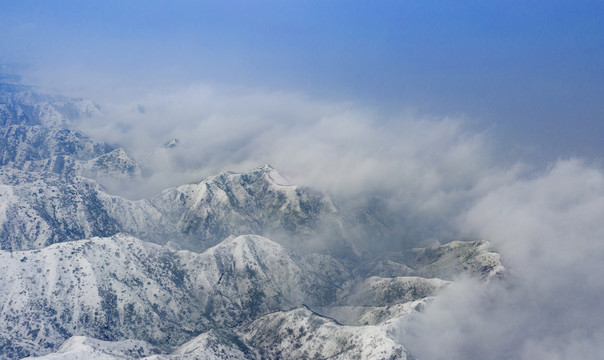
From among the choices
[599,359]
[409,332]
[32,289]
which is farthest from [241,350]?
[599,359]

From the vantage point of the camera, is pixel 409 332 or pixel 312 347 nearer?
pixel 409 332

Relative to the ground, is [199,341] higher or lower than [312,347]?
lower

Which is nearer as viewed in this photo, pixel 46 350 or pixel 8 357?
pixel 8 357

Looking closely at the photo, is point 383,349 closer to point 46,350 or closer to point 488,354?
point 488,354

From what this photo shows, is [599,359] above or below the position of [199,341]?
above

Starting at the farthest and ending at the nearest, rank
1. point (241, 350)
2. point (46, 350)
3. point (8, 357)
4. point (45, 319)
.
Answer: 1. point (241, 350)
2. point (45, 319)
3. point (46, 350)
4. point (8, 357)

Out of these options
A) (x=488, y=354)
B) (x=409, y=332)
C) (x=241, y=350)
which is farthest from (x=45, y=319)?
(x=488, y=354)

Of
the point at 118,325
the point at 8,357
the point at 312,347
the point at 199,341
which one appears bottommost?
the point at 8,357

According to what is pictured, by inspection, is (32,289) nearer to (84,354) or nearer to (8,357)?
(8,357)

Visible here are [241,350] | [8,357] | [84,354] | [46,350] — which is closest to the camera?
[84,354]
